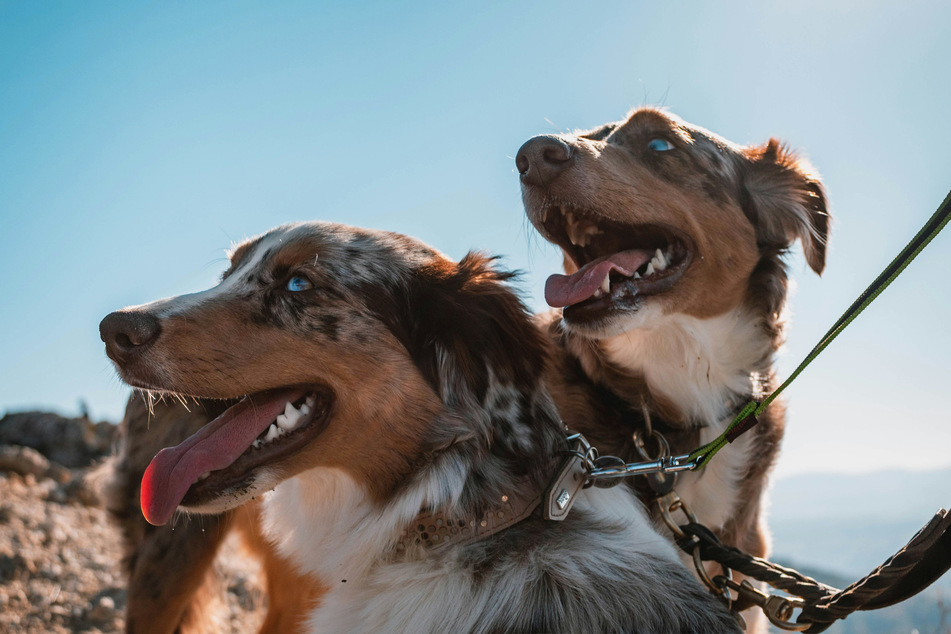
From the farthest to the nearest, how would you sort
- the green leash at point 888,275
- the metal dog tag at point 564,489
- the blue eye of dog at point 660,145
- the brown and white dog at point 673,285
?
the blue eye of dog at point 660,145
the brown and white dog at point 673,285
the metal dog tag at point 564,489
the green leash at point 888,275

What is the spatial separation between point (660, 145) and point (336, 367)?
1.92 m

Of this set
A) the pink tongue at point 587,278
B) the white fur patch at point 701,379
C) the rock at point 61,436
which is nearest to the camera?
the pink tongue at point 587,278

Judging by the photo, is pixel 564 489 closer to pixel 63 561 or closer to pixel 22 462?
pixel 63 561

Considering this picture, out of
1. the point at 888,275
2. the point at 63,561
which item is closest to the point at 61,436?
the point at 63,561

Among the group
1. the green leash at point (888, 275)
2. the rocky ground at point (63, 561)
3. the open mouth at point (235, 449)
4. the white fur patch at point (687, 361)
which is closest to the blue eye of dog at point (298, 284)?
the open mouth at point (235, 449)

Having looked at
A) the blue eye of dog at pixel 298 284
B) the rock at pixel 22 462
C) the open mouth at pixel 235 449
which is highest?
the blue eye of dog at pixel 298 284

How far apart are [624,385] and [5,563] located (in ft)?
13.7

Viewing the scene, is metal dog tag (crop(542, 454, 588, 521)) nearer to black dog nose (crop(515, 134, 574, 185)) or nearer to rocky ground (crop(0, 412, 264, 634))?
black dog nose (crop(515, 134, 574, 185))

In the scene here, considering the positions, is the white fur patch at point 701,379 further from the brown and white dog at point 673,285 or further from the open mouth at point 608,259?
the open mouth at point 608,259

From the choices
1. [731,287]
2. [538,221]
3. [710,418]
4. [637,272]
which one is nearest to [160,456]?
[538,221]

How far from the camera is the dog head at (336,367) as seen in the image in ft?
7.98

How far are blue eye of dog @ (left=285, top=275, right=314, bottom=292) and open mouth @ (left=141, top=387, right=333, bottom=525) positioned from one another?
0.39 m

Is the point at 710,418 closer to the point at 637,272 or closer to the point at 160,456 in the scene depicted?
the point at 637,272

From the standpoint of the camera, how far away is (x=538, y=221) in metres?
3.31
